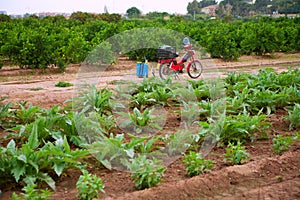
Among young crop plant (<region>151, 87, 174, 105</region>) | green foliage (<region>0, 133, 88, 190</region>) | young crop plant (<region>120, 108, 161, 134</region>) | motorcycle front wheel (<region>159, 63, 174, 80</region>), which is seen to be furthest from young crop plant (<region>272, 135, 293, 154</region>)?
motorcycle front wheel (<region>159, 63, 174, 80</region>)

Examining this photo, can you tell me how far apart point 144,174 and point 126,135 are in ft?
5.71

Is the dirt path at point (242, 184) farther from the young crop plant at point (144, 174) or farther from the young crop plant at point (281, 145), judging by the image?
the young crop plant at point (281, 145)

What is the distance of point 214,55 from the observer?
15969mm

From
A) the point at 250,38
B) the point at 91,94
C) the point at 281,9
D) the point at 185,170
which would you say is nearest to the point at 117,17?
the point at 281,9

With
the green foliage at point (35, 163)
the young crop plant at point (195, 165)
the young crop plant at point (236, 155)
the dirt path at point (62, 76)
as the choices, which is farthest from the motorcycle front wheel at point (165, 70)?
the green foliage at point (35, 163)

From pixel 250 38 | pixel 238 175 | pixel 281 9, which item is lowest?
pixel 238 175

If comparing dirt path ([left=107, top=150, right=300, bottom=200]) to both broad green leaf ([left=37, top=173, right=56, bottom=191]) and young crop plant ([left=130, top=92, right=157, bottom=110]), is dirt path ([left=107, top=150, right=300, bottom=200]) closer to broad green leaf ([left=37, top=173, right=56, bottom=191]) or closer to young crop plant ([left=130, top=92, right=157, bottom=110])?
broad green leaf ([left=37, top=173, right=56, bottom=191])

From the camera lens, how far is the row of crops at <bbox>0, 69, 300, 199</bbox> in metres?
4.12

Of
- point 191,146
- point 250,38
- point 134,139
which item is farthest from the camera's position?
point 250,38

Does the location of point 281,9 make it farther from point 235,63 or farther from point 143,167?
point 143,167

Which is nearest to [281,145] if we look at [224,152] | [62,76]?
[224,152]

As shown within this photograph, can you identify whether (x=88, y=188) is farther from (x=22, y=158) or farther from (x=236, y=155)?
Result: (x=236, y=155)

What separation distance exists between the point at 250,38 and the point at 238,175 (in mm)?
13457

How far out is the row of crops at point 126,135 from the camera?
4121 mm
